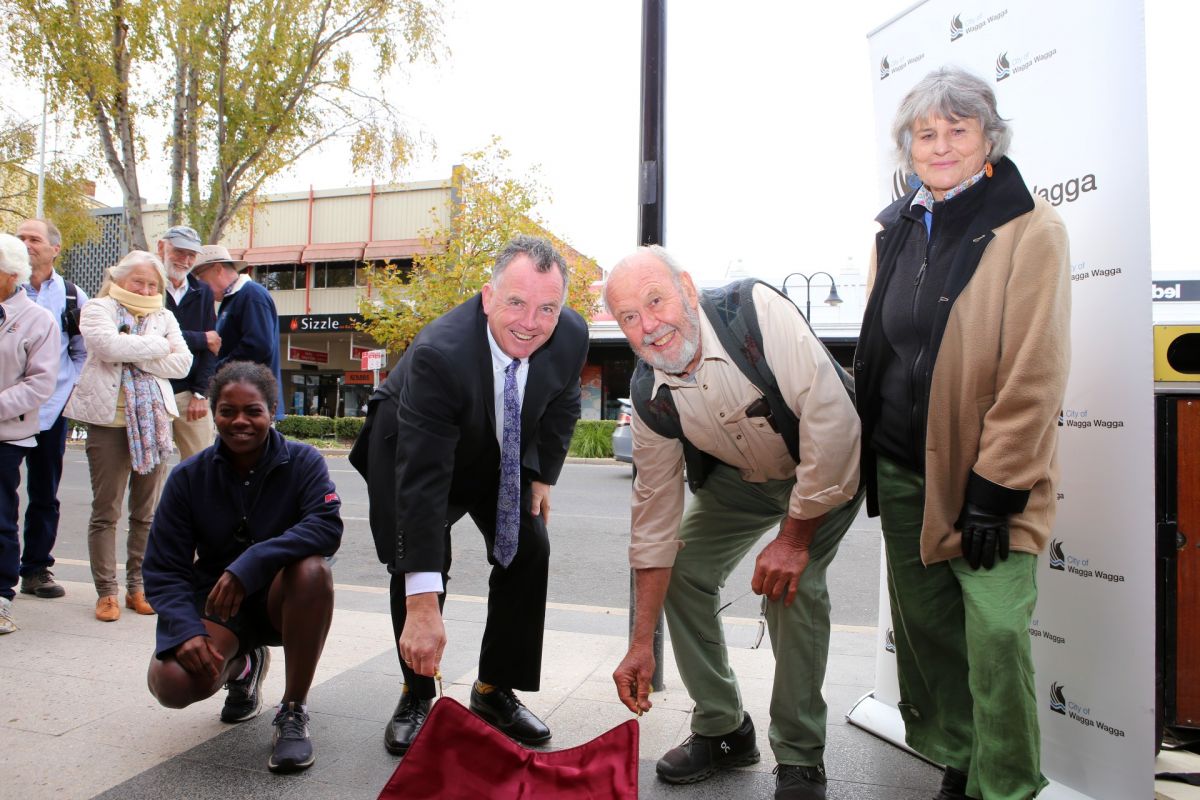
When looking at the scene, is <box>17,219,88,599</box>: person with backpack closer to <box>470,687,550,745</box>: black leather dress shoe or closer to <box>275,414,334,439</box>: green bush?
<box>470,687,550,745</box>: black leather dress shoe

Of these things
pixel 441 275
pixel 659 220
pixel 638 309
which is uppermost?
pixel 441 275

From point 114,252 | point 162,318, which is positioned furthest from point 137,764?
point 114,252

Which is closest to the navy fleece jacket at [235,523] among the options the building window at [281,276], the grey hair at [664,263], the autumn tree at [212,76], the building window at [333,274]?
the grey hair at [664,263]

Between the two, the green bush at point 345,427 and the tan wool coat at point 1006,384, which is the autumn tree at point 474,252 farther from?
the tan wool coat at point 1006,384

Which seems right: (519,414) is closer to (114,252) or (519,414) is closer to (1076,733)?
(1076,733)

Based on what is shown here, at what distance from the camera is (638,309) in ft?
7.47

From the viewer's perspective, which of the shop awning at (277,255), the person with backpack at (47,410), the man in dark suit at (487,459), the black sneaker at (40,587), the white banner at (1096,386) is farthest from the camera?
the shop awning at (277,255)

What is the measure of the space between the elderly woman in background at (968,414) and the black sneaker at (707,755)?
52 cm

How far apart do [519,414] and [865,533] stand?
18.7 feet

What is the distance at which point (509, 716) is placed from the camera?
2703 mm

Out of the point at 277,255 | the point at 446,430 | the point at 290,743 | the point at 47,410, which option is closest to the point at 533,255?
the point at 446,430

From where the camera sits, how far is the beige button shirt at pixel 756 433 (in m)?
2.12

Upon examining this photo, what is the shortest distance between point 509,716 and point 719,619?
31.5 inches

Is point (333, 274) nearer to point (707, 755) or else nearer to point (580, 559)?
point (580, 559)
